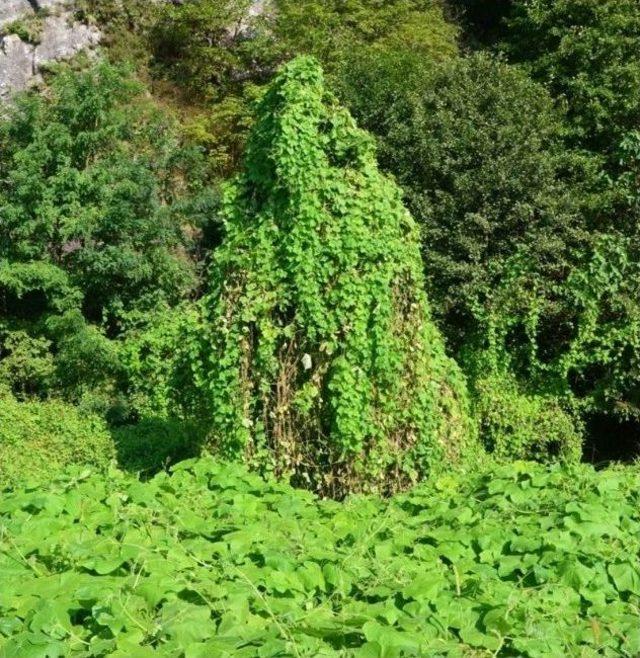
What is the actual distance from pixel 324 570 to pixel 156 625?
0.81 m

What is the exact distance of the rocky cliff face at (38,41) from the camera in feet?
48.7

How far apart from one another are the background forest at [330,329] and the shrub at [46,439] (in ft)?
0.12

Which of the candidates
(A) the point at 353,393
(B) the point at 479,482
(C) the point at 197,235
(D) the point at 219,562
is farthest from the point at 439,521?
(C) the point at 197,235

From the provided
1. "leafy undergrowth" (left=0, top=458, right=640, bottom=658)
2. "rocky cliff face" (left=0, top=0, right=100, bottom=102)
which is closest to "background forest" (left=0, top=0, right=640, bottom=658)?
"leafy undergrowth" (left=0, top=458, right=640, bottom=658)

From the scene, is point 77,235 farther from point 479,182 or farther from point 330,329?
point 330,329

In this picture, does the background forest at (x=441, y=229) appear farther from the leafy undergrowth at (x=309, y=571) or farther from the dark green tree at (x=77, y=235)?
the leafy undergrowth at (x=309, y=571)

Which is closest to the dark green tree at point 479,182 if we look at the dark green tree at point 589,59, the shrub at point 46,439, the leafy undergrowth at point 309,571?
the dark green tree at point 589,59

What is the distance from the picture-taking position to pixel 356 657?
250 centimetres

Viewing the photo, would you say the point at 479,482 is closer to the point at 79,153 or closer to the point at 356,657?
the point at 356,657

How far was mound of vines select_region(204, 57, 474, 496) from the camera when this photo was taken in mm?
5742

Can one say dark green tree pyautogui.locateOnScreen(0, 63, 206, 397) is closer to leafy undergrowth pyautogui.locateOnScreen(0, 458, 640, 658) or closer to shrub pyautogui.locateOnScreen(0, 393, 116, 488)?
shrub pyautogui.locateOnScreen(0, 393, 116, 488)

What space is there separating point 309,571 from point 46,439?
6.71 m

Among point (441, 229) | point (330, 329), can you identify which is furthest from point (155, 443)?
point (441, 229)

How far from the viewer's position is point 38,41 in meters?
15.2
